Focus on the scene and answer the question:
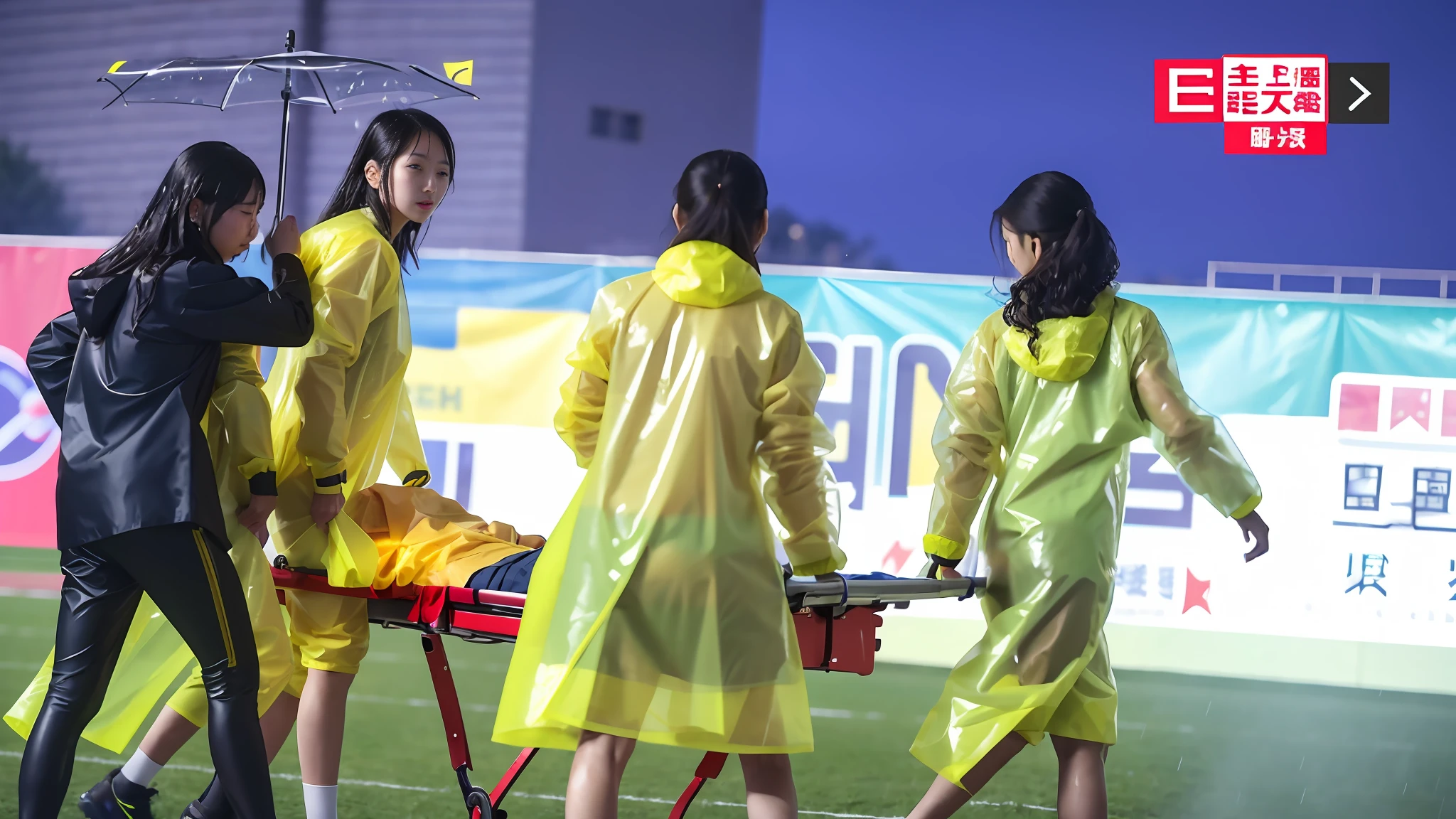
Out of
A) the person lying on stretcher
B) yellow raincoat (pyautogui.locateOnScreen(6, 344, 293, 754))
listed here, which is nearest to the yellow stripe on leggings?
yellow raincoat (pyautogui.locateOnScreen(6, 344, 293, 754))

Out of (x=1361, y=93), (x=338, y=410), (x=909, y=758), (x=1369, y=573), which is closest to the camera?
(x=338, y=410)

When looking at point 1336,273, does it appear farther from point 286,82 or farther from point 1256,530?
point 286,82

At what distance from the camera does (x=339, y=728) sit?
Result: 279cm

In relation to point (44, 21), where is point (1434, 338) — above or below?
below

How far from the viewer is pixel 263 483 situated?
2.55 m

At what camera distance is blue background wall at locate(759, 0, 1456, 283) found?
39.9 feet

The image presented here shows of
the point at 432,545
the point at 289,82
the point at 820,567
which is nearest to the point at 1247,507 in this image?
the point at 820,567

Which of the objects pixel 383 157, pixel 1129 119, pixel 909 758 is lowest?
pixel 909 758

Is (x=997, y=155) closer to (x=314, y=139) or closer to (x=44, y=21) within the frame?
(x=314, y=139)

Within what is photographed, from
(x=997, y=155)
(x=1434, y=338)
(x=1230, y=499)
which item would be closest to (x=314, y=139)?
(x=997, y=155)

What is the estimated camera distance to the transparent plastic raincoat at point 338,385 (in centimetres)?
258

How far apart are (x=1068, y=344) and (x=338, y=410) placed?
1.53 m

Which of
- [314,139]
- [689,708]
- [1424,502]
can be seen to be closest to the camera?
[689,708]

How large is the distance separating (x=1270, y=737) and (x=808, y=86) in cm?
1070
